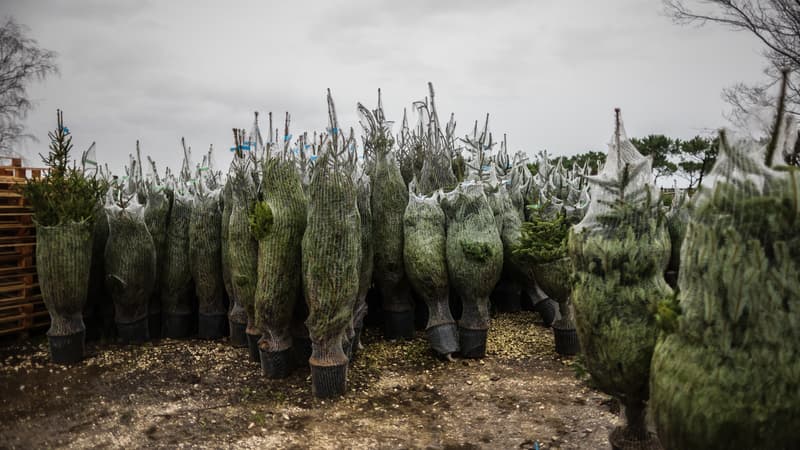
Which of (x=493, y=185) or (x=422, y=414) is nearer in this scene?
(x=422, y=414)

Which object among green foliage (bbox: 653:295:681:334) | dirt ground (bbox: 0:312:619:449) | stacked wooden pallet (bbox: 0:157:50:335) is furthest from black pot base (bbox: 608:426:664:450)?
stacked wooden pallet (bbox: 0:157:50:335)

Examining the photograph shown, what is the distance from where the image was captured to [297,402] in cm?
527

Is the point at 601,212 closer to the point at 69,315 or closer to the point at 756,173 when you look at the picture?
the point at 756,173

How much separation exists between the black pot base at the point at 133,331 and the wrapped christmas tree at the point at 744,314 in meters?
6.85

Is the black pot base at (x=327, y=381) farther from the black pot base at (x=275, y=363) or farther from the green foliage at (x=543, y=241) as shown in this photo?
the green foliage at (x=543, y=241)

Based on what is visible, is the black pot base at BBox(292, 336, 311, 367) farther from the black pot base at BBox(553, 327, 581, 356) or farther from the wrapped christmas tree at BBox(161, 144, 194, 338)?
the black pot base at BBox(553, 327, 581, 356)

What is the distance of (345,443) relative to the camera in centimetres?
443

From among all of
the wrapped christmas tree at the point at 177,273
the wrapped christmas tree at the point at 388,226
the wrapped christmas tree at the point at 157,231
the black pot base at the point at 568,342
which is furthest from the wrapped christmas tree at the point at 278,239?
the black pot base at the point at 568,342

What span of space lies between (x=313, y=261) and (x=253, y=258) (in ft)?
4.09

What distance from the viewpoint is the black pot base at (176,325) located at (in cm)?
772

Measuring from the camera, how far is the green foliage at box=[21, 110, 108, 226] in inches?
249

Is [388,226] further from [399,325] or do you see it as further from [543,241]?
[543,241]

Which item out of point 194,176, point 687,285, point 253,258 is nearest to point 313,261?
point 253,258

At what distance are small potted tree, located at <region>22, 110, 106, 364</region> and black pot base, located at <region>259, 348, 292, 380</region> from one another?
8.26ft
